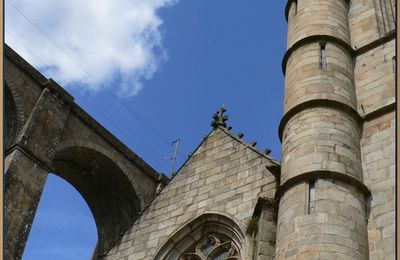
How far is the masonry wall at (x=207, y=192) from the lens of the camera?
8.94 m

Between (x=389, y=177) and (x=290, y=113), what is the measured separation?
163cm

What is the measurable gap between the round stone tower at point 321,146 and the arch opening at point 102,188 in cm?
782

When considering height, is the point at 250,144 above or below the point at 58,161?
below

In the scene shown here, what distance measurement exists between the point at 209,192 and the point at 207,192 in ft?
0.14

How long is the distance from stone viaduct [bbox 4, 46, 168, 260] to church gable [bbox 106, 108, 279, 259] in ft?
10.3

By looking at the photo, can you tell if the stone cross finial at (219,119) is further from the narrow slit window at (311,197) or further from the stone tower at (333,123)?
the narrow slit window at (311,197)

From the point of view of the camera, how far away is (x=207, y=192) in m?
9.56

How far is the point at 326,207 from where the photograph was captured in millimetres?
7074

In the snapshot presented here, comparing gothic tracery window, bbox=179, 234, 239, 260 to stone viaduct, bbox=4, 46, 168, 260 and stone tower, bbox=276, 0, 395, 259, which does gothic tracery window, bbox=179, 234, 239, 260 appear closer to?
stone tower, bbox=276, 0, 395, 259

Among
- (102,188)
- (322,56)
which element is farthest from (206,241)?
(102,188)

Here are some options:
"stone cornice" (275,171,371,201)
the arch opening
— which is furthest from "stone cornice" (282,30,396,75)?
the arch opening

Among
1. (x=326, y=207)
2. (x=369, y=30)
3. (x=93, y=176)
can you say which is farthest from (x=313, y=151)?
(x=93, y=176)

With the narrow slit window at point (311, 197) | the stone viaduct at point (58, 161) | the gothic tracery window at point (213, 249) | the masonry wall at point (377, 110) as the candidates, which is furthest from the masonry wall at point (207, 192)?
the stone viaduct at point (58, 161)

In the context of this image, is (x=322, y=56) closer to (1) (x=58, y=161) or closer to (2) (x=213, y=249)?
(2) (x=213, y=249)
